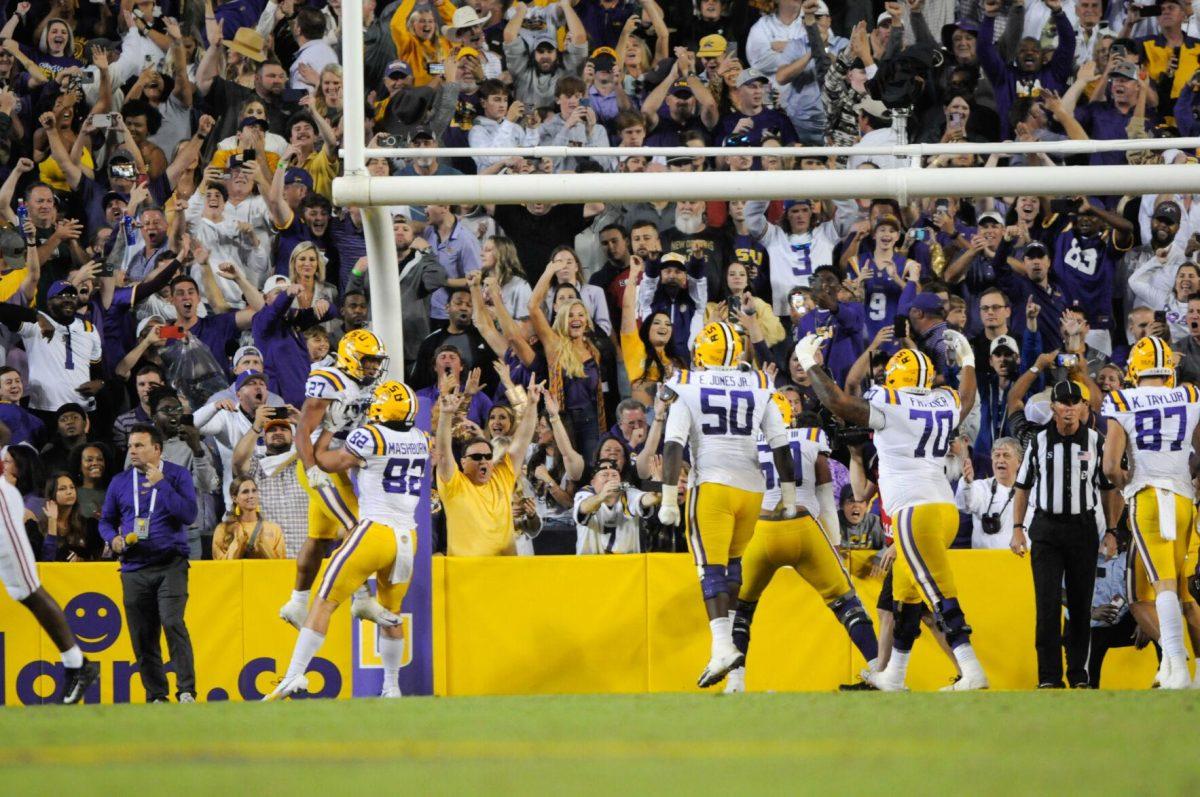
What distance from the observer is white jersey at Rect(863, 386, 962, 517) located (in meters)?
9.54

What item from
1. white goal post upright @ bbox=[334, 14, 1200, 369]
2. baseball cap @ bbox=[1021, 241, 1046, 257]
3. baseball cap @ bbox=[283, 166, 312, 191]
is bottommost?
baseball cap @ bbox=[1021, 241, 1046, 257]

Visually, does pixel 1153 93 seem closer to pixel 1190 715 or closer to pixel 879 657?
pixel 879 657

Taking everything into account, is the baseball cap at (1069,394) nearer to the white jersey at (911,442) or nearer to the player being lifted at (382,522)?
the white jersey at (911,442)

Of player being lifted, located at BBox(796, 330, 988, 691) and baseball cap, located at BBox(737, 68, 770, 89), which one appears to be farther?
baseball cap, located at BBox(737, 68, 770, 89)

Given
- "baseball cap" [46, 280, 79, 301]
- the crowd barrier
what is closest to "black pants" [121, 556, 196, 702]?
the crowd barrier

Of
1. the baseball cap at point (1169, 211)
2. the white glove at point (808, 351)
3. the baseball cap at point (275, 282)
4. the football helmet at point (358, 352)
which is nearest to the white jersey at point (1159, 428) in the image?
the white glove at point (808, 351)

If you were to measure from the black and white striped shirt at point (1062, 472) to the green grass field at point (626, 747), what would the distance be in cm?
229

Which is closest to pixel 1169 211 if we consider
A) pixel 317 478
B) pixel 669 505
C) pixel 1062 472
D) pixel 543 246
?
pixel 1062 472

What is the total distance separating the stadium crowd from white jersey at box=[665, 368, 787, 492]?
0.83 metres

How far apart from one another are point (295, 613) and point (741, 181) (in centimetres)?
356

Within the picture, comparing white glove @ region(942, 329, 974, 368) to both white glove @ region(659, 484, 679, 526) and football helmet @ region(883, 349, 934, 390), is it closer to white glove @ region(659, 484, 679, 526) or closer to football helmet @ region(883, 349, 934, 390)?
football helmet @ region(883, 349, 934, 390)

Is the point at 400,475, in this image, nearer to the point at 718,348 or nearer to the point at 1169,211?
the point at 718,348

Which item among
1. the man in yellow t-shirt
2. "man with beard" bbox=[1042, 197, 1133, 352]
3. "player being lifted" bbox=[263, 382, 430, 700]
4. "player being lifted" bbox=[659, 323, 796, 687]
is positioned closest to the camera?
"player being lifted" bbox=[263, 382, 430, 700]

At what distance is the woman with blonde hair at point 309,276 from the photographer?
12.7m
